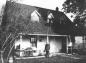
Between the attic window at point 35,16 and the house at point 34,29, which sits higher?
the attic window at point 35,16

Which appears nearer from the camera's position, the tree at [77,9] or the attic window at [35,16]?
the tree at [77,9]

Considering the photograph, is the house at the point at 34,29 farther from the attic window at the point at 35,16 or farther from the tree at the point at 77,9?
the tree at the point at 77,9

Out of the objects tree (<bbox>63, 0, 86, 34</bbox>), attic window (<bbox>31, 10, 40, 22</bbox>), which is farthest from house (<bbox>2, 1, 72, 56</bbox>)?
tree (<bbox>63, 0, 86, 34</bbox>)

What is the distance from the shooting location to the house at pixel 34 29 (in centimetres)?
1611

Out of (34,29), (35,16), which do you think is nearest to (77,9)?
(34,29)

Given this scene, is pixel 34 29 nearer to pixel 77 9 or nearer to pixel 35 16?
pixel 35 16

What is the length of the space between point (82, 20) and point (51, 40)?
20.1 ft

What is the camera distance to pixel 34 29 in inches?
962

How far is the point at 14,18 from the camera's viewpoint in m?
15.8

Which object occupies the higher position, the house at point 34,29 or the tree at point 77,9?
the tree at point 77,9

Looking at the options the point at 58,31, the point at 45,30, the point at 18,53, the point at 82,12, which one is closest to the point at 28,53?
the point at 18,53

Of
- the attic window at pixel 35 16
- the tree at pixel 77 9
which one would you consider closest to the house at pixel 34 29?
the attic window at pixel 35 16

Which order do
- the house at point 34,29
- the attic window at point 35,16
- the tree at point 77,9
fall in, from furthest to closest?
the attic window at point 35,16
the tree at point 77,9
the house at point 34,29

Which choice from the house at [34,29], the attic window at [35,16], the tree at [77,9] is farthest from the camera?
the attic window at [35,16]
